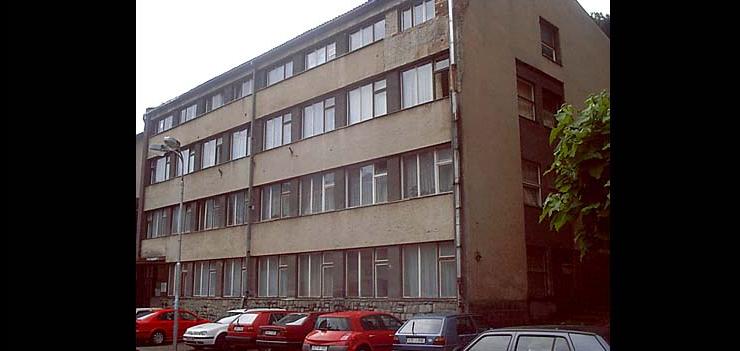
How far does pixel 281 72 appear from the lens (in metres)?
6.34

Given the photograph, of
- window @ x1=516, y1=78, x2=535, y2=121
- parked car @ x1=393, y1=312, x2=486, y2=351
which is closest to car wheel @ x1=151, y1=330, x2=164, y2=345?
parked car @ x1=393, y1=312, x2=486, y2=351

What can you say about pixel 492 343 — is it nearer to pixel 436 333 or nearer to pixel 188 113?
pixel 436 333

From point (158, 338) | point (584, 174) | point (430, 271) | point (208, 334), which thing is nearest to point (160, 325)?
point (158, 338)

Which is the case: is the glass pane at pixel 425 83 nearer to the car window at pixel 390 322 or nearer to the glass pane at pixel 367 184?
the glass pane at pixel 367 184

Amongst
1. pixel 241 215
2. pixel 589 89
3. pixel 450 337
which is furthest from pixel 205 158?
pixel 589 89

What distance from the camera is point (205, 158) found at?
6324 mm

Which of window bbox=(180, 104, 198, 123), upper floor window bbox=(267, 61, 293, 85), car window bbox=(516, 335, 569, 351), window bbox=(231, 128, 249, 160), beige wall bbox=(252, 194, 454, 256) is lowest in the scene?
car window bbox=(516, 335, 569, 351)

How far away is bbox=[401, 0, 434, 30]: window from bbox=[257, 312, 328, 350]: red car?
296cm

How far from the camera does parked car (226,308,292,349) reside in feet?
16.7

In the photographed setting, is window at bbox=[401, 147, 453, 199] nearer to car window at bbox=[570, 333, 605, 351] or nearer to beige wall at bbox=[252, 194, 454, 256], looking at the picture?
beige wall at bbox=[252, 194, 454, 256]

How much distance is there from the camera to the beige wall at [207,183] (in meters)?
5.58

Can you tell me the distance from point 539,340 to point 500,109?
2681 mm

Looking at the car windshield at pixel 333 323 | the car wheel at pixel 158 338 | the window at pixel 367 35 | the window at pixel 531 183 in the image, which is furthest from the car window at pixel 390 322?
the window at pixel 367 35

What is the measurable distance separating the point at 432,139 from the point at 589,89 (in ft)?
5.41
